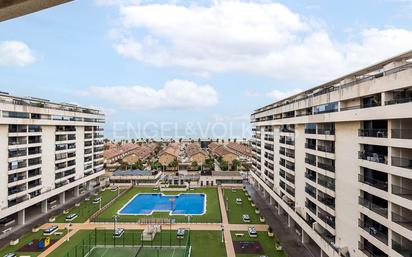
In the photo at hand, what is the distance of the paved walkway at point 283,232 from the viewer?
2533 centimetres

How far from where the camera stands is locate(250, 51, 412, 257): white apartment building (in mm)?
14133

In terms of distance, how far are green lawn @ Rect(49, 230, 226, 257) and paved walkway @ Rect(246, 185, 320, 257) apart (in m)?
5.57

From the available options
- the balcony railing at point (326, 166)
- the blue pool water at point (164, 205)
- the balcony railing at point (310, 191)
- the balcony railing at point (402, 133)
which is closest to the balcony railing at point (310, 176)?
the balcony railing at point (310, 191)

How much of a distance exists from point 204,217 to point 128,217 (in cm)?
864

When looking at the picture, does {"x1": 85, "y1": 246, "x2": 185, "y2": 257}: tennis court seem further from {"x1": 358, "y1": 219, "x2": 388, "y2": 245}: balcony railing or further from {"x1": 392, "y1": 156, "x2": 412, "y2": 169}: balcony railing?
{"x1": 392, "y1": 156, "x2": 412, "y2": 169}: balcony railing

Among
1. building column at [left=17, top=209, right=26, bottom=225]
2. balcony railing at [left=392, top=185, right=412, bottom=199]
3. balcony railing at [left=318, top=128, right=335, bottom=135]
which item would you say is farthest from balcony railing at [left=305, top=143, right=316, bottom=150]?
building column at [left=17, top=209, right=26, bottom=225]

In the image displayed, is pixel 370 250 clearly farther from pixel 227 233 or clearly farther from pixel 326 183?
pixel 227 233

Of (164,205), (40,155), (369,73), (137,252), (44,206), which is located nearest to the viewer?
(369,73)

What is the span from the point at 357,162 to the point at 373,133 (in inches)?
83.4

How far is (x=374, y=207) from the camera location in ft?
52.0

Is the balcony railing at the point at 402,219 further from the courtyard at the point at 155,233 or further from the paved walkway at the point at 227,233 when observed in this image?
the paved walkway at the point at 227,233

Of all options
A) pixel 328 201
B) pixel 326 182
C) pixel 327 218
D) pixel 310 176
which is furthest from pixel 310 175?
pixel 327 218

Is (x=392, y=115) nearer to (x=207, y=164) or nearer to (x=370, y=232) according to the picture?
(x=370, y=232)

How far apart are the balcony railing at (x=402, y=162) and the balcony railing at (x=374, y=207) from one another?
2444 millimetres
